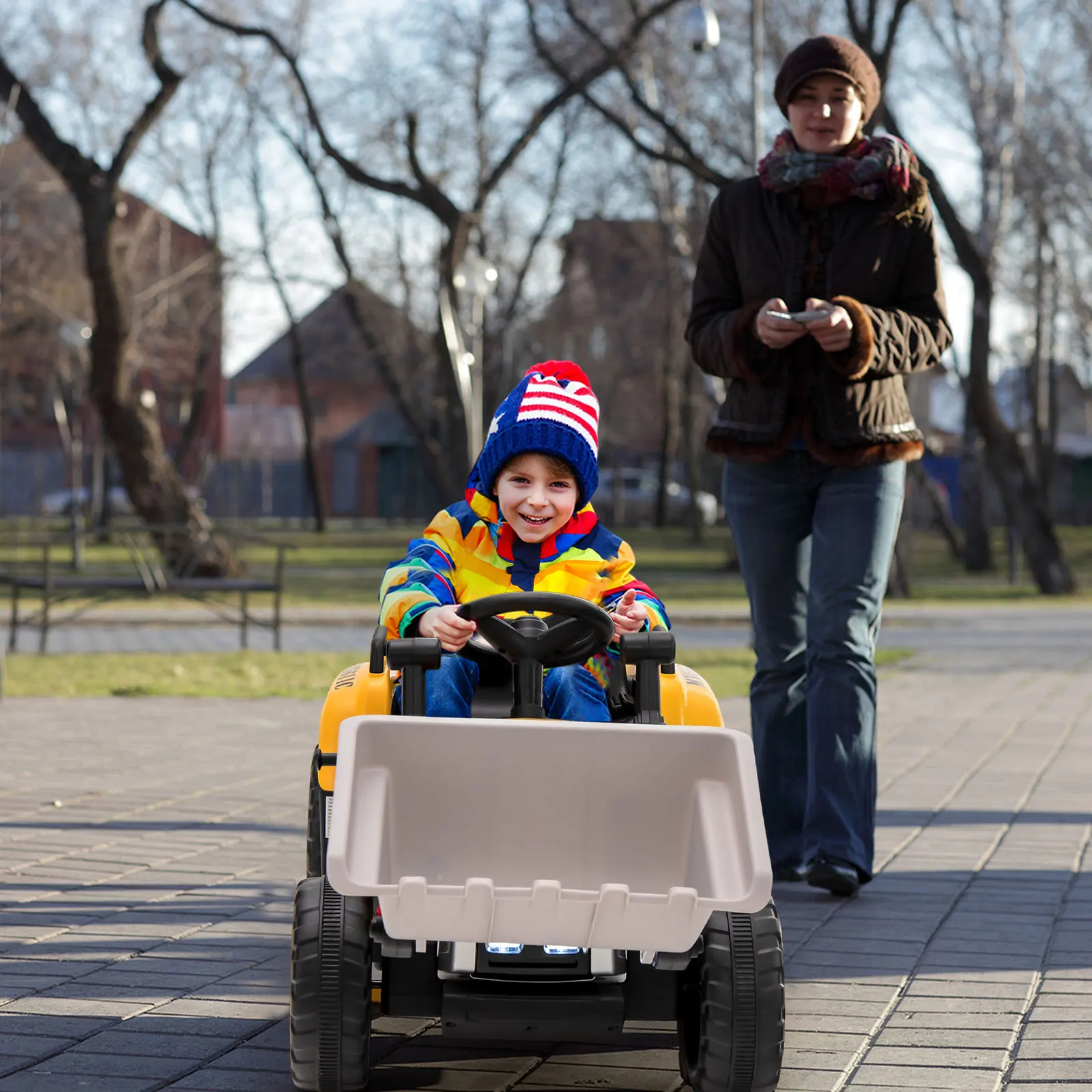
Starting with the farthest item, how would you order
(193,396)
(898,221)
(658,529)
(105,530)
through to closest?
(658,529), (193,396), (105,530), (898,221)

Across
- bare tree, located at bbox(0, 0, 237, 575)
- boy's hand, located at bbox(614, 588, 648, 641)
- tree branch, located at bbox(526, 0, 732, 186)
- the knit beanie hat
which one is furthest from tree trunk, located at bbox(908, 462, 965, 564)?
boy's hand, located at bbox(614, 588, 648, 641)

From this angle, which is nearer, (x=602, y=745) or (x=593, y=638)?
(x=602, y=745)

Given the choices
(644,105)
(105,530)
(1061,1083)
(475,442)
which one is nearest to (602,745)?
(1061,1083)

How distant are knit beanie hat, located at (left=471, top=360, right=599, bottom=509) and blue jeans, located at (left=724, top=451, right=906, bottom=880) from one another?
1040 mm

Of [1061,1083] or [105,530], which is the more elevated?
[105,530]

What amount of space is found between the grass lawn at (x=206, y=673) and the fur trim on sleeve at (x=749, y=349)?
17.2 feet

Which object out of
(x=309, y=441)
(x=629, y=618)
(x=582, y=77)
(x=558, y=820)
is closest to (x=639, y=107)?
(x=582, y=77)

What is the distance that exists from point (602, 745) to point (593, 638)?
0.29 meters

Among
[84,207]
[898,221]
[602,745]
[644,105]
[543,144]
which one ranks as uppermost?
[543,144]

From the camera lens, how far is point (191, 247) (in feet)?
141

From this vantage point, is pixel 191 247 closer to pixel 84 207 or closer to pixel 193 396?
pixel 193 396

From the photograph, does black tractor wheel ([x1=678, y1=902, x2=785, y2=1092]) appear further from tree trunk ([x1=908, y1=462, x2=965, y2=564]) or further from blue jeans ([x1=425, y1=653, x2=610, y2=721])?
tree trunk ([x1=908, y1=462, x2=965, y2=564])

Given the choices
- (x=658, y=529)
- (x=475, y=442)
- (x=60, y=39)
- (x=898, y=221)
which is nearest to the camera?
(x=898, y=221)

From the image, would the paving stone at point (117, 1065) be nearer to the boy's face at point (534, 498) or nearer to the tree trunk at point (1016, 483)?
the boy's face at point (534, 498)
